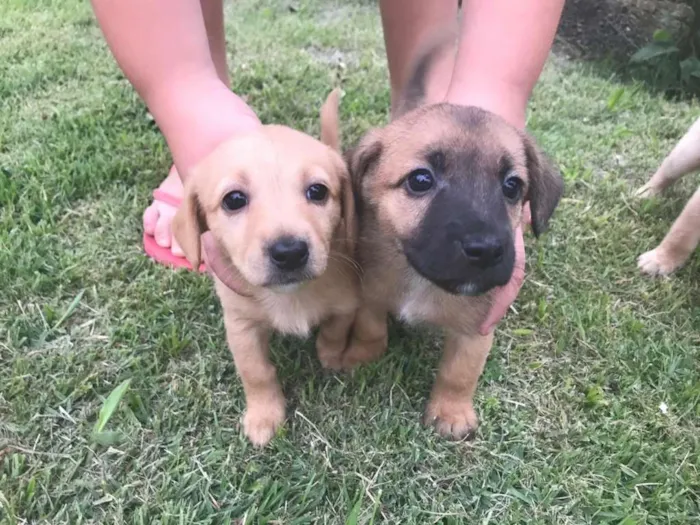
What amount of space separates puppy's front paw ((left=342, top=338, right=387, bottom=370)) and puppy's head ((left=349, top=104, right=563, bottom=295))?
605mm

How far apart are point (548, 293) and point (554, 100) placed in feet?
7.99

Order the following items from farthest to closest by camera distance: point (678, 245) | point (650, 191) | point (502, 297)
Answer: point (650, 191)
point (678, 245)
point (502, 297)

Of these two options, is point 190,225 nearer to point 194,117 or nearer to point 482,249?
point 194,117

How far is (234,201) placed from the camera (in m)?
2.05

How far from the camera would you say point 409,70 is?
10.4 feet

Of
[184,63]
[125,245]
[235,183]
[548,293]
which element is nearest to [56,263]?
[125,245]

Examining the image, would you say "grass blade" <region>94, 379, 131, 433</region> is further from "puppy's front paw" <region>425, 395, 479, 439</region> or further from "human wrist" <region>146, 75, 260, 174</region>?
"puppy's front paw" <region>425, 395, 479, 439</region>

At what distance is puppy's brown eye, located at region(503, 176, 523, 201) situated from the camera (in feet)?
6.97

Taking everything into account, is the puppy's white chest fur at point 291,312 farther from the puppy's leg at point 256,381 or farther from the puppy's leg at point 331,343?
the puppy's leg at point 331,343

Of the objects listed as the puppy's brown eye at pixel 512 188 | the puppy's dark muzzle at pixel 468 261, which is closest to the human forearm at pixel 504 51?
the puppy's brown eye at pixel 512 188

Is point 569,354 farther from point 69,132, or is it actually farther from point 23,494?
point 69,132

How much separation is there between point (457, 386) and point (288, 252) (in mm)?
883

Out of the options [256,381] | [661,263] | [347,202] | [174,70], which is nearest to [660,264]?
[661,263]

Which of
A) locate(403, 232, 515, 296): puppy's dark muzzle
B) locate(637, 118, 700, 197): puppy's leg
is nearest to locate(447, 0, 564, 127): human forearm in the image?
locate(403, 232, 515, 296): puppy's dark muzzle
